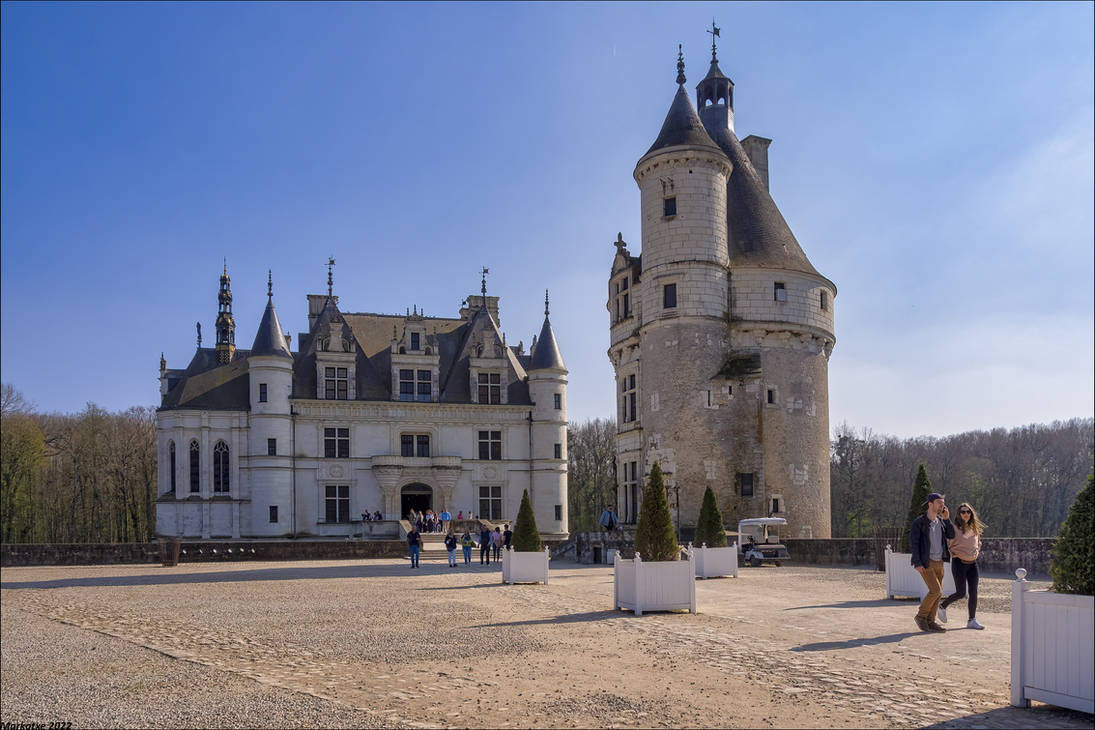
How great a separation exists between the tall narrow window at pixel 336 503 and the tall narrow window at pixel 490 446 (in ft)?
23.1

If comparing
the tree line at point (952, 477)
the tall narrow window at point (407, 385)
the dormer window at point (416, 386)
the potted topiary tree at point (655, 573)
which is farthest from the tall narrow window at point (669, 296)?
the tree line at point (952, 477)

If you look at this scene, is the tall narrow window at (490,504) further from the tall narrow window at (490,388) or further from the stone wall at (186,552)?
the stone wall at (186,552)

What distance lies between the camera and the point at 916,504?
681 inches

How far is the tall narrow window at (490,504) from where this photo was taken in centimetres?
4562

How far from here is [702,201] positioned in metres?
33.1

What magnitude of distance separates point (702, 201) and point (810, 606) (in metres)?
21.0

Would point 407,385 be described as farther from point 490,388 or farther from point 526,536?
point 526,536

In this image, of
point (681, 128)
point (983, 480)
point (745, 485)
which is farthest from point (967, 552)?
point (983, 480)

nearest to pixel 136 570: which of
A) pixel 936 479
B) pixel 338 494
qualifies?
pixel 338 494

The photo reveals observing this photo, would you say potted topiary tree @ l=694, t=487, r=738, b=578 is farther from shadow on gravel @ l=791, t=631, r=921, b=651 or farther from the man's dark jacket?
shadow on gravel @ l=791, t=631, r=921, b=651

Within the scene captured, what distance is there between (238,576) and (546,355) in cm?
2470

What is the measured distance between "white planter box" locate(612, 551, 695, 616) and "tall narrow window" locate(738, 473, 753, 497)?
18.5 meters

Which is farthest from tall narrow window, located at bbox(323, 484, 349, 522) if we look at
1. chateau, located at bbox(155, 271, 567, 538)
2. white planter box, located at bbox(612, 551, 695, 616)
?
white planter box, located at bbox(612, 551, 695, 616)

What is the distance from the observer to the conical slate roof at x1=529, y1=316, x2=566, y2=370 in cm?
4684
